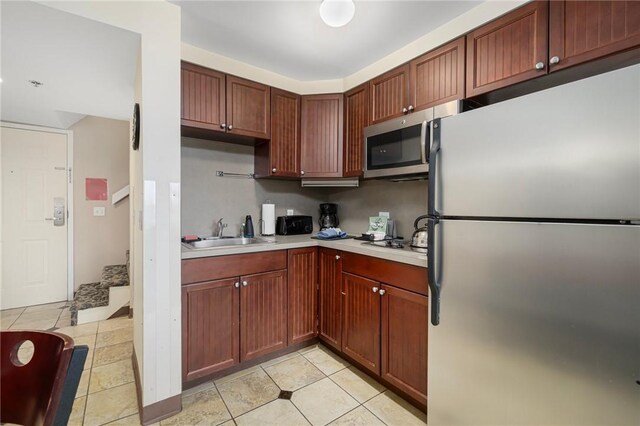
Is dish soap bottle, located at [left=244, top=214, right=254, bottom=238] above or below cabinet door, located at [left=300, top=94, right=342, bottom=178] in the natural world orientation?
below

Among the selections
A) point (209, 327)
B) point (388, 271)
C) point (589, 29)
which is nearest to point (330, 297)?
point (388, 271)

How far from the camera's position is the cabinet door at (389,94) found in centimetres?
198

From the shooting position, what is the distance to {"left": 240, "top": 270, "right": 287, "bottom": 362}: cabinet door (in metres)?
1.95

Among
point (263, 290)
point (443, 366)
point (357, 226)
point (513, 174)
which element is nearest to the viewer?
point (513, 174)

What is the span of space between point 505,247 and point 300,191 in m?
2.08

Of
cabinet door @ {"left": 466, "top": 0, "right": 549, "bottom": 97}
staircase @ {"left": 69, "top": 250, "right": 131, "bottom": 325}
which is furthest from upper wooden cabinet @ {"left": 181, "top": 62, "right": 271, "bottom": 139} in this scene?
staircase @ {"left": 69, "top": 250, "right": 131, "bottom": 325}

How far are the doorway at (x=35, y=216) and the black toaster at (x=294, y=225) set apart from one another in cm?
279

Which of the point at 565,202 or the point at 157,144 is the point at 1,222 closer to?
the point at 157,144

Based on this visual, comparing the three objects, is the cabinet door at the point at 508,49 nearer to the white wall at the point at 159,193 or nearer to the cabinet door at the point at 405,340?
the cabinet door at the point at 405,340

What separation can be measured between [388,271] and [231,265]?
104cm

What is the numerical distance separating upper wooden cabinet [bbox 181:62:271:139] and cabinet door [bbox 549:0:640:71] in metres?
1.87

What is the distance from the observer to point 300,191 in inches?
115

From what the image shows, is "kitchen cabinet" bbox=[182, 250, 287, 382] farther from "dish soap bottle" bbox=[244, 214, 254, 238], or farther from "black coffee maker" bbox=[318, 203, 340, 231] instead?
"black coffee maker" bbox=[318, 203, 340, 231]

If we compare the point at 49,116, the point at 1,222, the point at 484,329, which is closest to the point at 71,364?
the point at 484,329
